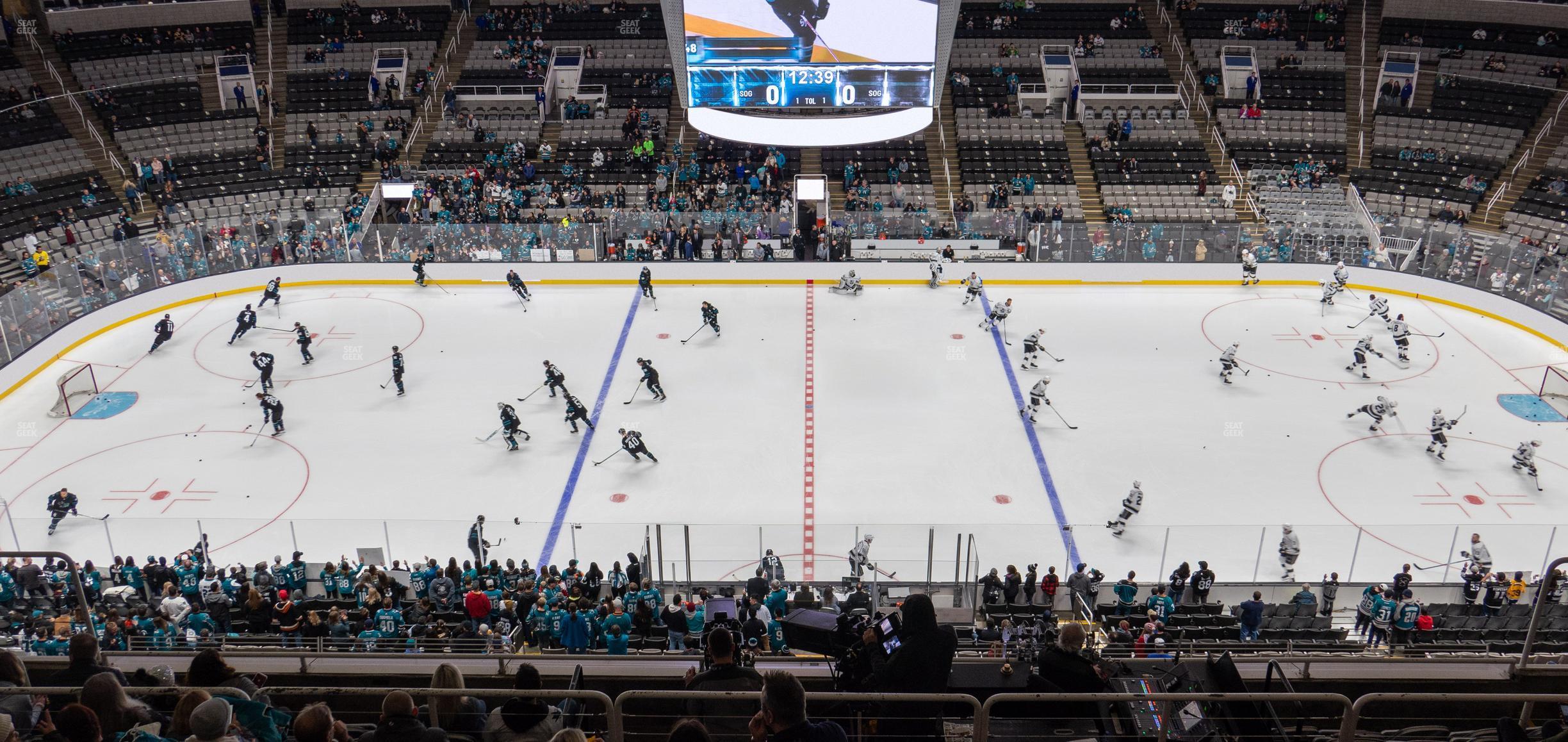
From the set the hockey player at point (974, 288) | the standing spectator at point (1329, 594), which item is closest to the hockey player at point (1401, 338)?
the hockey player at point (974, 288)

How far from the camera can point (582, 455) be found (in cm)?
1733

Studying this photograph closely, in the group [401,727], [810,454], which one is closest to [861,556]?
[810,454]

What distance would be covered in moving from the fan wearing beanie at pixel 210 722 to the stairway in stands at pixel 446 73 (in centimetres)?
2713

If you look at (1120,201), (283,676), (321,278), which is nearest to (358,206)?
(321,278)

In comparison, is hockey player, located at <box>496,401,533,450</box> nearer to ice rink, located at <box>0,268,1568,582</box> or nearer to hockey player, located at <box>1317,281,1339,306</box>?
ice rink, located at <box>0,268,1568,582</box>

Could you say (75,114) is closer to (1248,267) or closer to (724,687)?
(1248,267)

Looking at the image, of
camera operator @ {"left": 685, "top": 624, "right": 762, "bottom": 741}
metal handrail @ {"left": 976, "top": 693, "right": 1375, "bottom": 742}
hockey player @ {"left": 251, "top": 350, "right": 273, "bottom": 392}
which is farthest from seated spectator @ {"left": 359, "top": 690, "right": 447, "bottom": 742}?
hockey player @ {"left": 251, "top": 350, "right": 273, "bottom": 392}

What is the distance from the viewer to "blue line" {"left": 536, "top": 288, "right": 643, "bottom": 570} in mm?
14688

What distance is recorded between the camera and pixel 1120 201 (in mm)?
28328

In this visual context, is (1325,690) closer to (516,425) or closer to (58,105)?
(516,425)

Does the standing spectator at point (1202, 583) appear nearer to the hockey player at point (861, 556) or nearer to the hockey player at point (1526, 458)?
the hockey player at point (861, 556)

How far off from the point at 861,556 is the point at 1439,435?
1021 centimetres

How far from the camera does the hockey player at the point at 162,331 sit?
21.2m

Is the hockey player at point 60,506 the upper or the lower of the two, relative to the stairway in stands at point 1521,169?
lower
